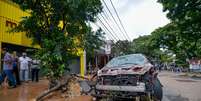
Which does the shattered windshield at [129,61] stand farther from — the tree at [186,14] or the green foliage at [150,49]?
the tree at [186,14]

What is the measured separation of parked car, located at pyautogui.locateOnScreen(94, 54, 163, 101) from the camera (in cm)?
924

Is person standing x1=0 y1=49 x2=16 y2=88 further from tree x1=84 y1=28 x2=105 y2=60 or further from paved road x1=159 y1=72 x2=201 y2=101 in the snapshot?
paved road x1=159 y1=72 x2=201 y2=101

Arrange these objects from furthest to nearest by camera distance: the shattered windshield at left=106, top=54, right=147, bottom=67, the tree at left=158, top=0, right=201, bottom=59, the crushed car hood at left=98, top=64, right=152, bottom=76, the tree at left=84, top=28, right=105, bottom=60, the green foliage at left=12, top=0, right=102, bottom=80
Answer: the tree at left=158, top=0, right=201, bottom=59 < the tree at left=84, top=28, right=105, bottom=60 < the green foliage at left=12, top=0, right=102, bottom=80 < the shattered windshield at left=106, top=54, right=147, bottom=67 < the crushed car hood at left=98, top=64, right=152, bottom=76

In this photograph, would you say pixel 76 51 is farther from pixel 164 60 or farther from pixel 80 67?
pixel 164 60

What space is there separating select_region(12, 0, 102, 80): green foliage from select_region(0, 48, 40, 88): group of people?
54.2 inches

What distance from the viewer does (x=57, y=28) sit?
1236 cm

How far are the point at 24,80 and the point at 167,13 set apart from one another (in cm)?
1268

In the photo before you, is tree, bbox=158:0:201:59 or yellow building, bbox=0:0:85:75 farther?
tree, bbox=158:0:201:59

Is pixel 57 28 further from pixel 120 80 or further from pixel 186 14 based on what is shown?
pixel 186 14

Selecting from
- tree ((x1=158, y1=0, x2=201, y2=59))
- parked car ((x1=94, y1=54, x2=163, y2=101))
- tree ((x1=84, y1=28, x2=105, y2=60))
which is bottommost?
parked car ((x1=94, y1=54, x2=163, y2=101))

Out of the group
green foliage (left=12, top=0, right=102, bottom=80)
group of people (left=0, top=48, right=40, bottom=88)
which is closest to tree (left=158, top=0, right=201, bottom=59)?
green foliage (left=12, top=0, right=102, bottom=80)

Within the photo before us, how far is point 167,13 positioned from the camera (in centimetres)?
2333

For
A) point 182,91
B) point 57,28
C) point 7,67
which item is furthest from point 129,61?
point 7,67

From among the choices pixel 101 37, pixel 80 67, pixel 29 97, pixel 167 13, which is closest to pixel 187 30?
pixel 167 13
